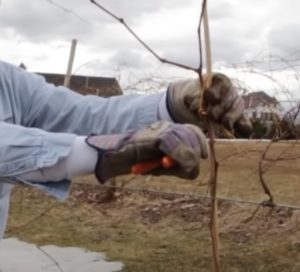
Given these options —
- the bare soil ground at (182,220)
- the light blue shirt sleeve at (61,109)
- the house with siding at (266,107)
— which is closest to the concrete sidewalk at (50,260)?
the bare soil ground at (182,220)

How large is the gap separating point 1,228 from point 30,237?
428 cm

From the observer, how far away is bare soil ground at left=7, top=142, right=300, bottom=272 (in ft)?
18.6

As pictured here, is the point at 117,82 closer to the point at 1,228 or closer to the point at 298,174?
the point at 298,174

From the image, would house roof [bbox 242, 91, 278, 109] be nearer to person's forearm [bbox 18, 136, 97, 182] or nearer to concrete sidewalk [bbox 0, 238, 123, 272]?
concrete sidewalk [bbox 0, 238, 123, 272]

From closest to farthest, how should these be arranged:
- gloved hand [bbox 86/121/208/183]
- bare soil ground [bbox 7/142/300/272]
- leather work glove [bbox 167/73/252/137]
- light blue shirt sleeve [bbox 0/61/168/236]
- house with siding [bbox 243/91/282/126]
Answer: gloved hand [bbox 86/121/208/183]
leather work glove [bbox 167/73/252/137]
light blue shirt sleeve [bbox 0/61/168/236]
house with siding [bbox 243/91/282/126]
bare soil ground [bbox 7/142/300/272]

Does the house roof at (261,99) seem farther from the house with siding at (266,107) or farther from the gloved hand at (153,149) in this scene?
the gloved hand at (153,149)

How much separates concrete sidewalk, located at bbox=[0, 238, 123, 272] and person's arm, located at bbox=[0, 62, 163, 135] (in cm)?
325

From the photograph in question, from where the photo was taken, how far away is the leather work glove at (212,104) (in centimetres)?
195

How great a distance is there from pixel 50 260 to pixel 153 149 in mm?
4396

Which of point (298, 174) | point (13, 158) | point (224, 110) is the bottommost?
point (298, 174)

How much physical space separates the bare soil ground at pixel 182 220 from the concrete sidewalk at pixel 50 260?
165 mm

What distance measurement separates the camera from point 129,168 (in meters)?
1.50

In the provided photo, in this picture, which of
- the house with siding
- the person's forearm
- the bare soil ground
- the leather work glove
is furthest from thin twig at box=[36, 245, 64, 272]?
the person's forearm

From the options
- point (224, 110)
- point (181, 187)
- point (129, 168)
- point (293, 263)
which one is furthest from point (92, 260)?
point (129, 168)
